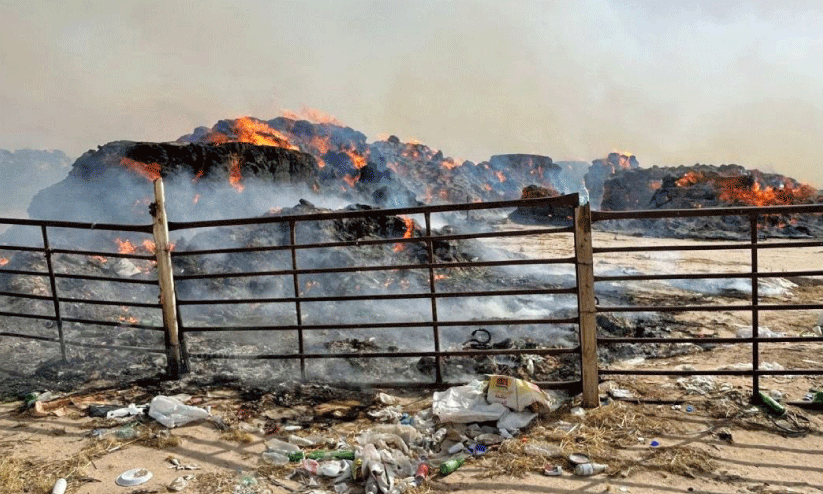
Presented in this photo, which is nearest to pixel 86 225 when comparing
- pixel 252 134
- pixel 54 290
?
pixel 54 290

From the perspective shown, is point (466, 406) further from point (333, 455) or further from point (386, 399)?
point (333, 455)

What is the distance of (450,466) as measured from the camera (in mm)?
3273

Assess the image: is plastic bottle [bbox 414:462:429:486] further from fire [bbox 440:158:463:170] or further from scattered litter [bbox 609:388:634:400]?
fire [bbox 440:158:463:170]

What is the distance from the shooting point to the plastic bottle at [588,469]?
3170 mm

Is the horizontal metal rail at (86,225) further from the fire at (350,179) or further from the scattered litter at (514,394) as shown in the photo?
the fire at (350,179)

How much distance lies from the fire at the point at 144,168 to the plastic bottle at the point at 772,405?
→ 2261 cm

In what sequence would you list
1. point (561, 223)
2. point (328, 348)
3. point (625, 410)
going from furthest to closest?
point (561, 223)
point (328, 348)
point (625, 410)

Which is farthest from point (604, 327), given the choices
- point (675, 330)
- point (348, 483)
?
point (348, 483)

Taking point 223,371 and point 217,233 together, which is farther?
point 217,233

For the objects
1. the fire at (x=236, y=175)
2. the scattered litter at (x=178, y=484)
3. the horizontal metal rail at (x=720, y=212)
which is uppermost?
the fire at (x=236, y=175)

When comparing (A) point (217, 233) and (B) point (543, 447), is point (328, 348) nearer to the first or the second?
(B) point (543, 447)

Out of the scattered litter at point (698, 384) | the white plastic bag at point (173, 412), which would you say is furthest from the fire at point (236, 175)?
the scattered litter at point (698, 384)

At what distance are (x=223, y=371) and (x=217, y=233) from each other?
27.9 feet

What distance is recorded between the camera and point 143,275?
11.3 m
